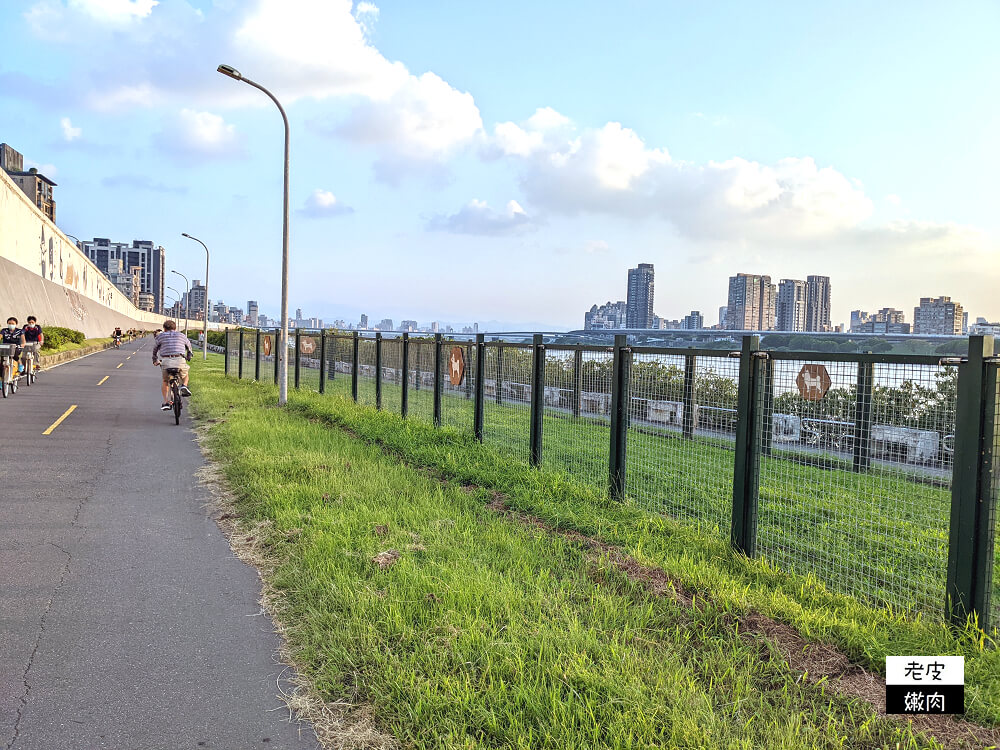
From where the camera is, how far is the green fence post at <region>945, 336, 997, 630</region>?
3930mm

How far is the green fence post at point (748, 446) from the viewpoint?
532 centimetres

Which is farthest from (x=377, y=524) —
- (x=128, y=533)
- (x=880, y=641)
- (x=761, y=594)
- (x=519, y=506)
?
(x=880, y=641)

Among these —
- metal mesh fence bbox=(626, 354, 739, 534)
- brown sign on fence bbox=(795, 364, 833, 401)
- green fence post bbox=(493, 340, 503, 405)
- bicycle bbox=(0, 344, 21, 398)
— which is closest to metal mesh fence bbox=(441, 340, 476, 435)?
green fence post bbox=(493, 340, 503, 405)

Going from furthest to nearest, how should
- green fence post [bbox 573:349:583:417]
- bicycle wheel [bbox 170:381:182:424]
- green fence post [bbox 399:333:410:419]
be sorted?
bicycle wheel [bbox 170:381:182:424] < green fence post [bbox 399:333:410:419] < green fence post [bbox 573:349:583:417]

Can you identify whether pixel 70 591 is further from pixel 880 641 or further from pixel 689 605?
pixel 880 641

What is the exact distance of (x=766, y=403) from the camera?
5320mm

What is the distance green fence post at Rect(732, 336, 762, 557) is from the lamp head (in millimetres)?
14158

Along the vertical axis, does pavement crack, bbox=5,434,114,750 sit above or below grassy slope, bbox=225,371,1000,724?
below

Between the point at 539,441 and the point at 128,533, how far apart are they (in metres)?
4.36

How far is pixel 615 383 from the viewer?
686cm

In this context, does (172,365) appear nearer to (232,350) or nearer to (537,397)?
(537,397)

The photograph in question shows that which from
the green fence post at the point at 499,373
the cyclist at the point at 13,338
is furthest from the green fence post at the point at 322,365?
the green fence post at the point at 499,373

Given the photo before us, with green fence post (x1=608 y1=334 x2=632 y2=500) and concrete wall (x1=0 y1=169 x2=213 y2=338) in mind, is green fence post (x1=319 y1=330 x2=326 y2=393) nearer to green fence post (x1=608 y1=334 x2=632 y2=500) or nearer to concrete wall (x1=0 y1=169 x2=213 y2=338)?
green fence post (x1=608 y1=334 x2=632 y2=500)

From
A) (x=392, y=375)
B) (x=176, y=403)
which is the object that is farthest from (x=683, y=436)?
(x=176, y=403)
